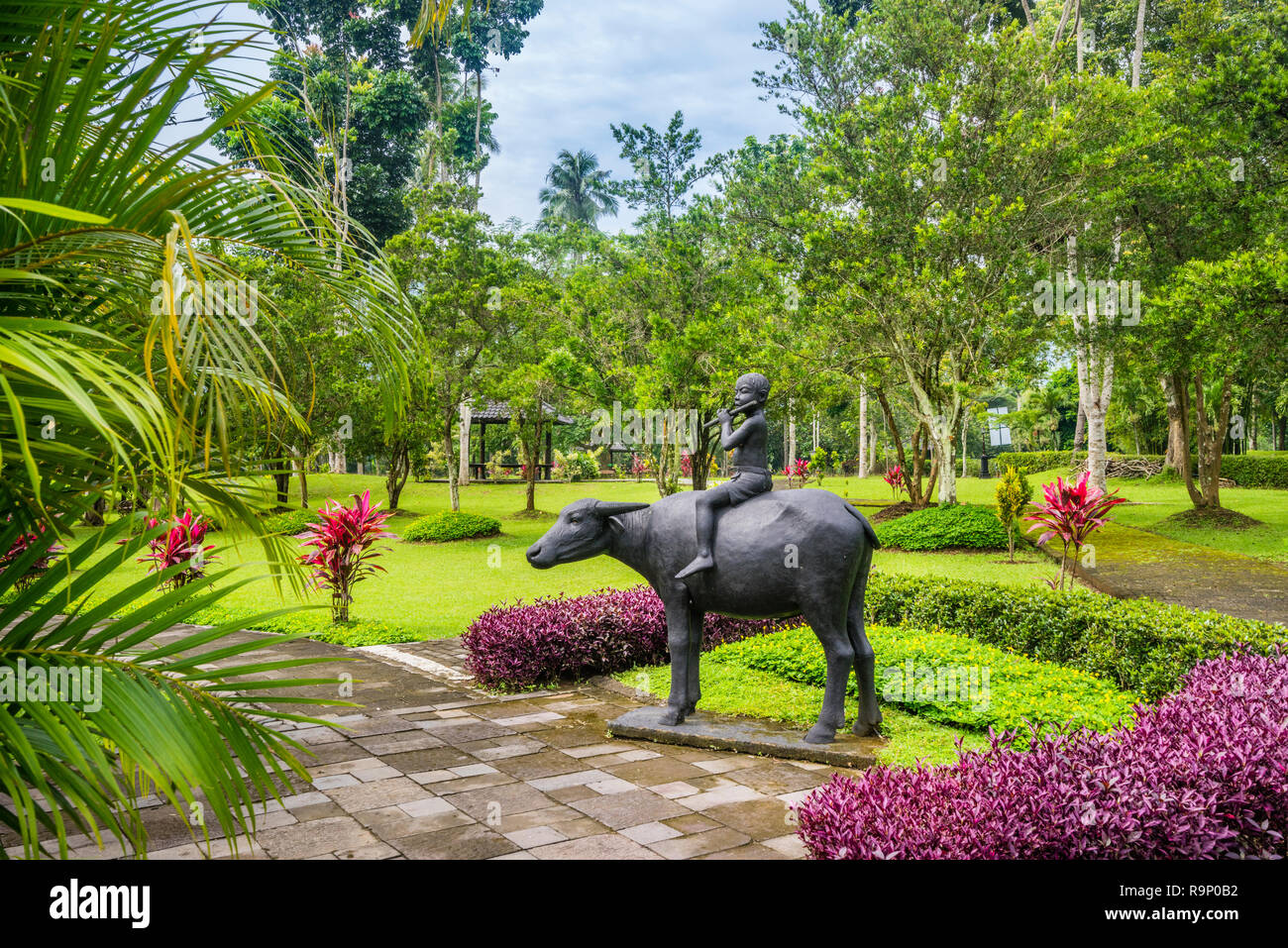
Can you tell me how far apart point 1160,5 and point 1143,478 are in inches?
555

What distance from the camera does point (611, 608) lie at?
845cm

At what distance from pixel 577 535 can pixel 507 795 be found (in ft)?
6.22

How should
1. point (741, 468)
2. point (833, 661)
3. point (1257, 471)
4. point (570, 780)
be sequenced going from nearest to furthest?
point (570, 780)
point (833, 661)
point (741, 468)
point (1257, 471)

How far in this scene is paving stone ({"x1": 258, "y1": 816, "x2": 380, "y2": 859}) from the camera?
13.3ft

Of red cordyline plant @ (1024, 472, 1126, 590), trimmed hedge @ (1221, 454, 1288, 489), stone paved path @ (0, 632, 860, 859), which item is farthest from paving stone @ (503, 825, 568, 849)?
trimmed hedge @ (1221, 454, 1288, 489)

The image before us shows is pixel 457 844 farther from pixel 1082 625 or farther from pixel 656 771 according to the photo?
pixel 1082 625

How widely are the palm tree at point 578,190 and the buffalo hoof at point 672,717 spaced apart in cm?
4542

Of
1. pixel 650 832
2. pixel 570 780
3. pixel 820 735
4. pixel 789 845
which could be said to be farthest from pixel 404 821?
pixel 820 735

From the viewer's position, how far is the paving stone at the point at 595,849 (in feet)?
13.1

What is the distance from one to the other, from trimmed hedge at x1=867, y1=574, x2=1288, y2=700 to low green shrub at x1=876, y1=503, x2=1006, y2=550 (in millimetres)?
6757

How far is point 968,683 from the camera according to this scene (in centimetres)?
632

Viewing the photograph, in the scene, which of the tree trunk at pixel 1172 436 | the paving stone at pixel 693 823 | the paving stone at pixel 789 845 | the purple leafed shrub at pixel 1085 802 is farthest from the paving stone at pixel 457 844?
the tree trunk at pixel 1172 436

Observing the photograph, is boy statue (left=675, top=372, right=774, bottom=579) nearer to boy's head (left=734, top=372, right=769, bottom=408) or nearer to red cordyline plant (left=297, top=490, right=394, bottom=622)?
boy's head (left=734, top=372, right=769, bottom=408)
